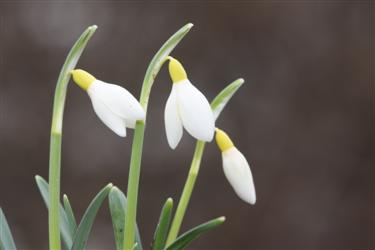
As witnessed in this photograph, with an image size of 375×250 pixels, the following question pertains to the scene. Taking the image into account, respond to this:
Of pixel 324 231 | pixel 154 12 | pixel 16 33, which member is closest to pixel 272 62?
pixel 154 12

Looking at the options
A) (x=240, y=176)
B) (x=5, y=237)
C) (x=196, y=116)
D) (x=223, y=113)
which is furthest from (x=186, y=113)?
(x=223, y=113)

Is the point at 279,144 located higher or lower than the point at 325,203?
higher

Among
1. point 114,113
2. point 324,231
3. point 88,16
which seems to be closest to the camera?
point 114,113

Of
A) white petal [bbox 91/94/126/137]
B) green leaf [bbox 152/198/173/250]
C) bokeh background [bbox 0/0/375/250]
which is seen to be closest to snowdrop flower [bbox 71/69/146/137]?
white petal [bbox 91/94/126/137]

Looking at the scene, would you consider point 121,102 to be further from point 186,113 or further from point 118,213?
point 118,213

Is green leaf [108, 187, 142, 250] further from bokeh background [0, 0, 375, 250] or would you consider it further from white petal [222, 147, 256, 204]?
bokeh background [0, 0, 375, 250]

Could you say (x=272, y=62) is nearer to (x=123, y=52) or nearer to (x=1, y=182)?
(x=123, y=52)
